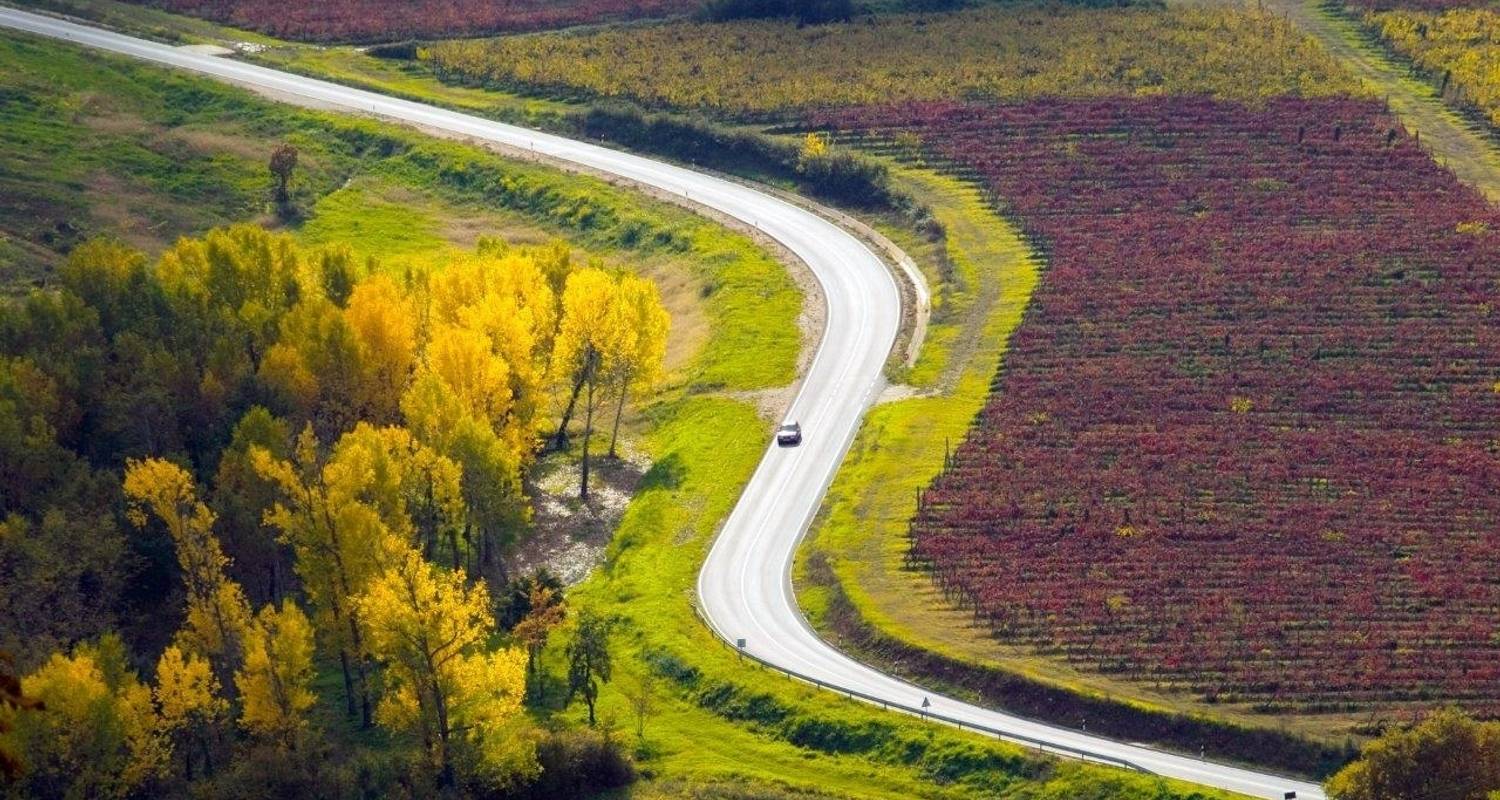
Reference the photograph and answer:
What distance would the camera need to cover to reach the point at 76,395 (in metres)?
100

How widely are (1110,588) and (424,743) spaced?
1365 inches

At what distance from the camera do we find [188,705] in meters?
80.2

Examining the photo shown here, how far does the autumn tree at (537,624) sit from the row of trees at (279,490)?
229 mm

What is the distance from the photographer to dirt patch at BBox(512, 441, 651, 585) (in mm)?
104738

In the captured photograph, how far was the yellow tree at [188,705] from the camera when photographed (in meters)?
80.2

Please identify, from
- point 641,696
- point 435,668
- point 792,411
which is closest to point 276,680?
point 435,668

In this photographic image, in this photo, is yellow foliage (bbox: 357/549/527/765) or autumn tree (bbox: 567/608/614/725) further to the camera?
autumn tree (bbox: 567/608/614/725)

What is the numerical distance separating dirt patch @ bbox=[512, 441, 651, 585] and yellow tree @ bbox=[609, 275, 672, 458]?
242 cm

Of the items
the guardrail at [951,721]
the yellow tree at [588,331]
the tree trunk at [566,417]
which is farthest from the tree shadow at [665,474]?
the guardrail at [951,721]

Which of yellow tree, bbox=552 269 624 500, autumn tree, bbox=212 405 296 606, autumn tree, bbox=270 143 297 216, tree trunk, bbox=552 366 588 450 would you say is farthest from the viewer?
autumn tree, bbox=270 143 297 216

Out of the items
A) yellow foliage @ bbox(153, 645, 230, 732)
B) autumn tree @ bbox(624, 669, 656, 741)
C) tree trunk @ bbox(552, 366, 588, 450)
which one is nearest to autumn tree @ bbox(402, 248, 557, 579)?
tree trunk @ bbox(552, 366, 588, 450)

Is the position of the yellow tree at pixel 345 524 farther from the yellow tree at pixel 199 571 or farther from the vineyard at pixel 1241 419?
the vineyard at pixel 1241 419

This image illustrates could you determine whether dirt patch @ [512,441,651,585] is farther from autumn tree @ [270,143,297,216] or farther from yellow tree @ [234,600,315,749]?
autumn tree @ [270,143,297,216]

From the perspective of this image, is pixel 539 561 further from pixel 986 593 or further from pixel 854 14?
pixel 854 14
